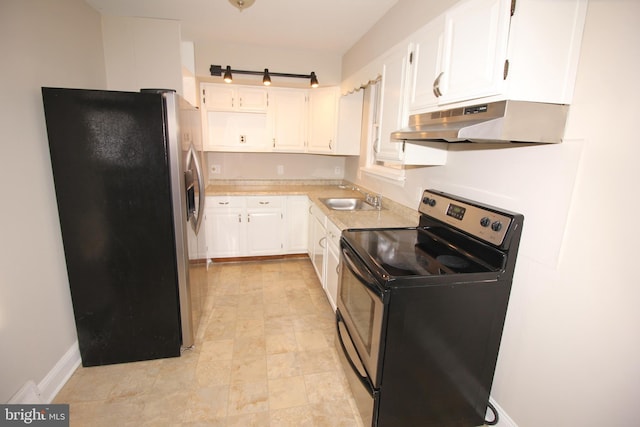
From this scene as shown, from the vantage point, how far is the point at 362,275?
1486 millimetres

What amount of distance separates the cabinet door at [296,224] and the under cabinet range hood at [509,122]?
2.42 metres

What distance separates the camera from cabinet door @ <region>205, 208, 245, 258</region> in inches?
137

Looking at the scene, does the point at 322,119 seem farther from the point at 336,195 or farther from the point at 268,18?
the point at 268,18

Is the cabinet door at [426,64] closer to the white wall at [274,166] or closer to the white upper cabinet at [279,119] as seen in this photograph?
the white upper cabinet at [279,119]

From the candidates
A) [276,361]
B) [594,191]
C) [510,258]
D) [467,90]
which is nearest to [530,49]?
[467,90]

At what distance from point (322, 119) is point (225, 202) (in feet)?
4.94

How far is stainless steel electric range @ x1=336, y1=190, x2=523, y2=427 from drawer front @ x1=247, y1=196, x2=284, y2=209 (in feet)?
6.62

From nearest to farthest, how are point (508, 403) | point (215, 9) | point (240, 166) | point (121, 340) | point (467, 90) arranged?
point (467, 90), point (508, 403), point (121, 340), point (215, 9), point (240, 166)

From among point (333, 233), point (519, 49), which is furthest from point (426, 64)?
point (333, 233)

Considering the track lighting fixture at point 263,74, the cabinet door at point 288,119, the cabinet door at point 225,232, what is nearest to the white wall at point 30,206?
the track lighting fixture at point 263,74

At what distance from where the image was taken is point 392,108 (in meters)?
2.06

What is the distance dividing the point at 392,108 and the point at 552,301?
1443 millimetres

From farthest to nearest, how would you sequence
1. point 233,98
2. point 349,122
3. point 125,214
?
1. point 233,98
2. point 349,122
3. point 125,214

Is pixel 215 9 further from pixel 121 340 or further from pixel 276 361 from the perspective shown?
pixel 276 361
